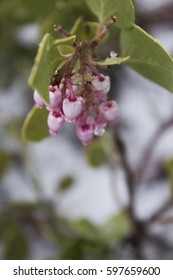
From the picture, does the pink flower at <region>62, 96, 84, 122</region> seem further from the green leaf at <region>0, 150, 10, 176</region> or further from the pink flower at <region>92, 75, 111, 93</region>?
the green leaf at <region>0, 150, 10, 176</region>

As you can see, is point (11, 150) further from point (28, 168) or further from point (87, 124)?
point (87, 124)

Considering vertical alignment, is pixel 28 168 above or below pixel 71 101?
above

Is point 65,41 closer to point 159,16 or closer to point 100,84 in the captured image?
point 100,84

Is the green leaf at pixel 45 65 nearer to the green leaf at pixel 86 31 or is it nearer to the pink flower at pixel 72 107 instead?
the pink flower at pixel 72 107

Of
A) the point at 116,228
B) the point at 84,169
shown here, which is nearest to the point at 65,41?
the point at 116,228

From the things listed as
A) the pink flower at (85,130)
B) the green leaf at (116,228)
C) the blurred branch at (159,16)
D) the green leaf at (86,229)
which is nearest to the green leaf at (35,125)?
the pink flower at (85,130)

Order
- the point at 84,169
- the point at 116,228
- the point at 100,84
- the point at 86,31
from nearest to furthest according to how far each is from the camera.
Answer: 1. the point at 100,84
2. the point at 86,31
3. the point at 116,228
4. the point at 84,169
